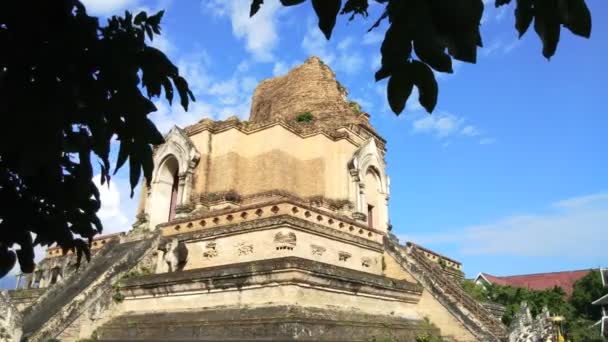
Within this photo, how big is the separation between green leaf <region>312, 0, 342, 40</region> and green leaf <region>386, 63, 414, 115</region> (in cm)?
35

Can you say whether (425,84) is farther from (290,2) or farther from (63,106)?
(63,106)

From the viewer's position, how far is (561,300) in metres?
28.0

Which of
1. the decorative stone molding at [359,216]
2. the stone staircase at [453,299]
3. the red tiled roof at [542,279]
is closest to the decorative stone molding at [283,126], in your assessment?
the decorative stone molding at [359,216]

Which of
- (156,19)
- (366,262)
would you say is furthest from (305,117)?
(156,19)

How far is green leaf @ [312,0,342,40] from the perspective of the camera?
6.86ft

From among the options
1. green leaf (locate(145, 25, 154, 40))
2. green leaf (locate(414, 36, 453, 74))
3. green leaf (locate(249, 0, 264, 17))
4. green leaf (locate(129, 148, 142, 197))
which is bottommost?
green leaf (locate(129, 148, 142, 197))

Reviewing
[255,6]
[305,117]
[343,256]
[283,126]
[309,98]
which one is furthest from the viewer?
[309,98]

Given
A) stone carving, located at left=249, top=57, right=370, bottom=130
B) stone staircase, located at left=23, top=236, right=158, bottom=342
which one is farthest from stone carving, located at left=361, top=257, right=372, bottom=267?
stone staircase, located at left=23, top=236, right=158, bottom=342

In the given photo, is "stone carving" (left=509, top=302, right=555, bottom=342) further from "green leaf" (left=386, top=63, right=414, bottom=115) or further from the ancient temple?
"green leaf" (left=386, top=63, right=414, bottom=115)

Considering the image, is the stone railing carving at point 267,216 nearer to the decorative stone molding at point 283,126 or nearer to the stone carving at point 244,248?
the stone carving at point 244,248

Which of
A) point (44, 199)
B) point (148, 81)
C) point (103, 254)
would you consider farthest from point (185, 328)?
point (148, 81)

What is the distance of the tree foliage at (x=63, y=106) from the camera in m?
2.40

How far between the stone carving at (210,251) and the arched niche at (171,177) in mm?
2617

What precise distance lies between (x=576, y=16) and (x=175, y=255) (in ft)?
39.8
